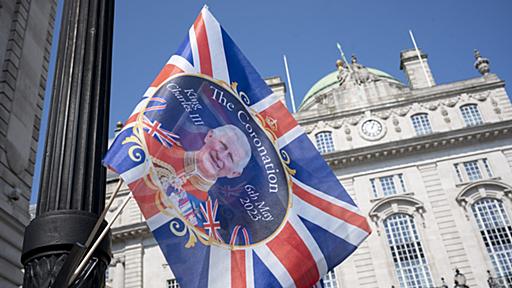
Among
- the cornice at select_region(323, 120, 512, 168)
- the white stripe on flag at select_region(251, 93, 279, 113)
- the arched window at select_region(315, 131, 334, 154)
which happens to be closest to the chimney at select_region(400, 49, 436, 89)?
the cornice at select_region(323, 120, 512, 168)

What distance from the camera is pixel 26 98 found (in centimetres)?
1287

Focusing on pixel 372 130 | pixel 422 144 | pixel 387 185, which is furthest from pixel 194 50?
pixel 372 130

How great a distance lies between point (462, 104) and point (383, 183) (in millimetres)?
8361

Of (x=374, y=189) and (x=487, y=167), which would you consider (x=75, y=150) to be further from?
(x=487, y=167)

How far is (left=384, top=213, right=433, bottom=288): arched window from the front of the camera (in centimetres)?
2998

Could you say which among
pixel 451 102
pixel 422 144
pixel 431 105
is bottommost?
pixel 422 144

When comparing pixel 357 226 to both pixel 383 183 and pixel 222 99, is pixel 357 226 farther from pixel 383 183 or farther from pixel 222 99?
pixel 383 183

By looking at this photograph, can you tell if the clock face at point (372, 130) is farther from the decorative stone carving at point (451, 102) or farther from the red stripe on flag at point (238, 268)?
the red stripe on flag at point (238, 268)

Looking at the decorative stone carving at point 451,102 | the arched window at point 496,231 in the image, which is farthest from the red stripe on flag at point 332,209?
the decorative stone carving at point 451,102

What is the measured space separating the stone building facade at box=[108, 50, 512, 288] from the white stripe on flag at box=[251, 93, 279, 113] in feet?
80.4

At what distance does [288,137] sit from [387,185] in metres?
26.6

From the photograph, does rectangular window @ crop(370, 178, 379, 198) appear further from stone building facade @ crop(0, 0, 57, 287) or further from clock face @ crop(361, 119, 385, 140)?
stone building facade @ crop(0, 0, 57, 287)

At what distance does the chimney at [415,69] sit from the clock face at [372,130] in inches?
254

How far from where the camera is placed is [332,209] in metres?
7.68
